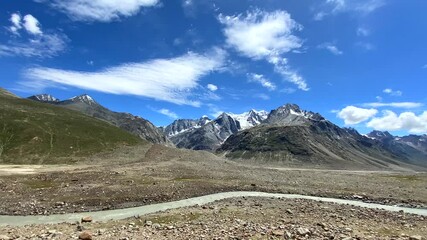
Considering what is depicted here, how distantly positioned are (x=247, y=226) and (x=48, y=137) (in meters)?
145

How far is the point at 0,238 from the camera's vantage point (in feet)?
89.8

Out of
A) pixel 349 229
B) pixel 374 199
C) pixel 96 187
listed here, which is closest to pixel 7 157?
pixel 96 187

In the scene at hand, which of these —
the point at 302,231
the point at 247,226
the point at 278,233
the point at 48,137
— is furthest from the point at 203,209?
the point at 48,137

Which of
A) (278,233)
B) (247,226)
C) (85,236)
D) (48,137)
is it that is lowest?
(85,236)

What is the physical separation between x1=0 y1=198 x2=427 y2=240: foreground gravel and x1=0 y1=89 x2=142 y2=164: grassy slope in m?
104

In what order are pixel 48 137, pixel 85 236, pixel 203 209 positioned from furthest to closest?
pixel 48 137, pixel 203 209, pixel 85 236

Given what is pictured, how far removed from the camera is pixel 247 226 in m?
31.9

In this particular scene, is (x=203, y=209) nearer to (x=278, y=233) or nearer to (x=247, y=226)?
(x=247, y=226)

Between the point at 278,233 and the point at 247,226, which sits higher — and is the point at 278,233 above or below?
above

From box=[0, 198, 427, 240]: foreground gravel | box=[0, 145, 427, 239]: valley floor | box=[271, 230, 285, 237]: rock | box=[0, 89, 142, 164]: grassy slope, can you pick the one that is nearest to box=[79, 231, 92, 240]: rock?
box=[0, 198, 427, 240]: foreground gravel

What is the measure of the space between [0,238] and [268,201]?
3384 cm

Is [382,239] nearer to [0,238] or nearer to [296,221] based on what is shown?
[296,221]

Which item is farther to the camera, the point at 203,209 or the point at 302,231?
the point at 203,209

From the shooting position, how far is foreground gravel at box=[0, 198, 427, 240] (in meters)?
28.5
